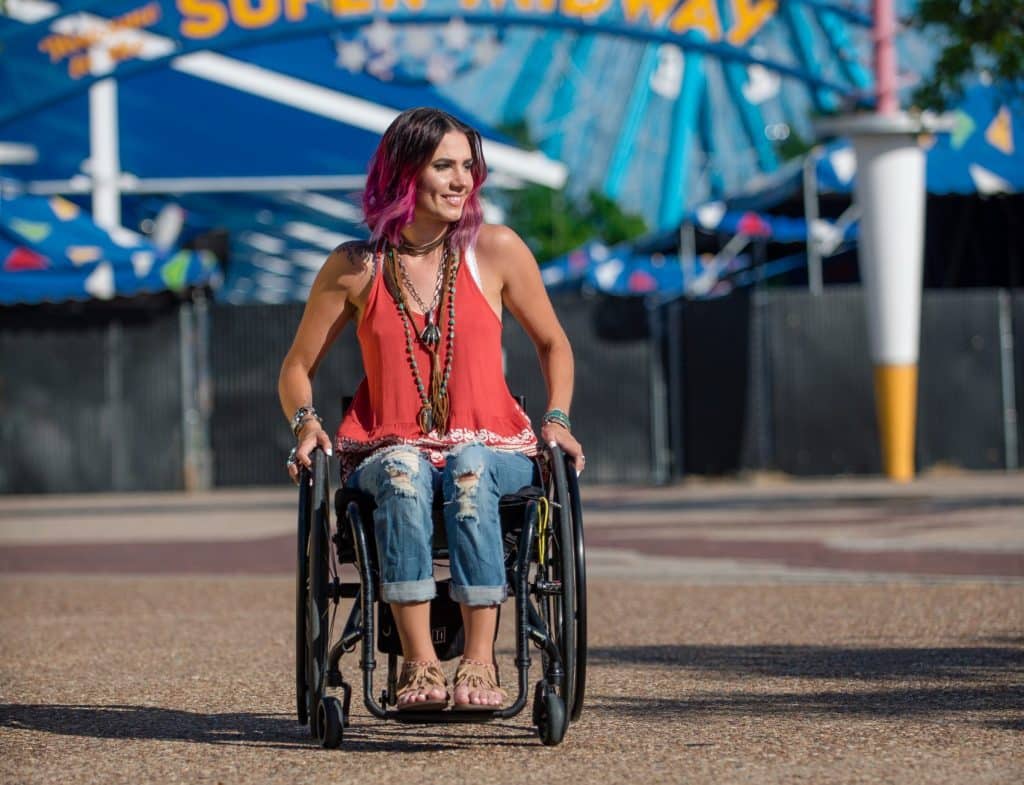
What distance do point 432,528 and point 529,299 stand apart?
77cm

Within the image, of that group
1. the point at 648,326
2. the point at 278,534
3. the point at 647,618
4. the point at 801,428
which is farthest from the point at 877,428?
the point at 647,618

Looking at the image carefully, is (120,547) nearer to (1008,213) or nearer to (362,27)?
(362,27)

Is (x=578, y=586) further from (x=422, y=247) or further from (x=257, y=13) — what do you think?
(x=257, y=13)

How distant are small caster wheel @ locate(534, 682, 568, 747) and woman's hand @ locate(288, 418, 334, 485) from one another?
812 mm

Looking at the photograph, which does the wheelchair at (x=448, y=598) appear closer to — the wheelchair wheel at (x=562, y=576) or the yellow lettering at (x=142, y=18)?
the wheelchair wheel at (x=562, y=576)

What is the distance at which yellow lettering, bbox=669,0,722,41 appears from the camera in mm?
20031

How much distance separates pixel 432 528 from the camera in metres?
5.12

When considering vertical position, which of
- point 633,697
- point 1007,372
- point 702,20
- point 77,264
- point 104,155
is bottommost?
point 633,697

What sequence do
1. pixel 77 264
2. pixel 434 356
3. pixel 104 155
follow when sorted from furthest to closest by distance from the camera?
pixel 104 155
pixel 77 264
pixel 434 356

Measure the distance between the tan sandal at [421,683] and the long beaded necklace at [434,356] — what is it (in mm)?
604

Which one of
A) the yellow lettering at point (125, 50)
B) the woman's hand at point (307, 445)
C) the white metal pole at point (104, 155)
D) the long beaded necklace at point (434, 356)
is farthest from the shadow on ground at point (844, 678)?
the white metal pole at point (104, 155)

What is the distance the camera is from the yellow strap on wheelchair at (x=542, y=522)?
5.12 meters

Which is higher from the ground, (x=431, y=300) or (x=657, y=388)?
(x=657, y=388)

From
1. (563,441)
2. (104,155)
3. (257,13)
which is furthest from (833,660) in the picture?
(104,155)
